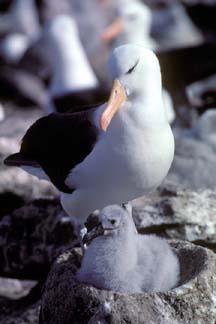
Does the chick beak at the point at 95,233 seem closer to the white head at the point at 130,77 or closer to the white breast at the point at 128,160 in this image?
the white breast at the point at 128,160

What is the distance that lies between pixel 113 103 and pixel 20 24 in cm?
1097

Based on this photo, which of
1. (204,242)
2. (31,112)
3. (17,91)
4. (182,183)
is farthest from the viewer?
(17,91)

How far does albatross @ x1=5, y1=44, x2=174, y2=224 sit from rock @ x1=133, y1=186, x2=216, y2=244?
0.64 m

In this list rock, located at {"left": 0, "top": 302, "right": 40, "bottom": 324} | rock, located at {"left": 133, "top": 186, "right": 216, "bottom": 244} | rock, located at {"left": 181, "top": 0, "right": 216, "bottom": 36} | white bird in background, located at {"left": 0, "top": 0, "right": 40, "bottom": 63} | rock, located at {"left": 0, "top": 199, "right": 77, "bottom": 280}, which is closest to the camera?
rock, located at {"left": 0, "top": 302, "right": 40, "bottom": 324}

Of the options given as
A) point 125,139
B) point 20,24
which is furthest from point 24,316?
point 20,24

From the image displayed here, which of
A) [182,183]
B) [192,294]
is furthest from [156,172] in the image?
[182,183]

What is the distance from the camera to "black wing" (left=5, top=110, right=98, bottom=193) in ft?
14.3

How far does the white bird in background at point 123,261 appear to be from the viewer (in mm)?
4129

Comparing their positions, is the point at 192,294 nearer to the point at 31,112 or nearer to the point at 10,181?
the point at 10,181

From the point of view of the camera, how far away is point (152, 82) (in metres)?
4.16

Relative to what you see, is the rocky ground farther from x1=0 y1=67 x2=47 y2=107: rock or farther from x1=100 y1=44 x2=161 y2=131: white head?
x1=0 y1=67 x2=47 y2=107: rock

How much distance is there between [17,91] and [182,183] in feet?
17.2

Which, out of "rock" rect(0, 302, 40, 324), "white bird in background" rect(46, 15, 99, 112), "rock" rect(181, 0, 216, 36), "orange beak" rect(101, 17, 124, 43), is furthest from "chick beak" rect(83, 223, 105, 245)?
"rock" rect(181, 0, 216, 36)

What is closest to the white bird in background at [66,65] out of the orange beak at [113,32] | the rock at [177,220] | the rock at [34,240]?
the orange beak at [113,32]
